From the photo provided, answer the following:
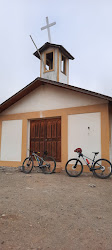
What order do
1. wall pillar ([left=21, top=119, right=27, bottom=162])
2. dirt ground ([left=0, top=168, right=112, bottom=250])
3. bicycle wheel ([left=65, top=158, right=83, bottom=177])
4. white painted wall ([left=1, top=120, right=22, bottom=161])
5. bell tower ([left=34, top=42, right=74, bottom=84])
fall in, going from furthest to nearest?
bell tower ([left=34, top=42, right=74, bottom=84]), white painted wall ([left=1, top=120, right=22, bottom=161]), wall pillar ([left=21, top=119, right=27, bottom=162]), bicycle wheel ([left=65, top=158, right=83, bottom=177]), dirt ground ([left=0, top=168, right=112, bottom=250])

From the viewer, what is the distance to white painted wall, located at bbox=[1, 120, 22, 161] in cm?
927

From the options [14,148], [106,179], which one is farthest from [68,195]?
[14,148]

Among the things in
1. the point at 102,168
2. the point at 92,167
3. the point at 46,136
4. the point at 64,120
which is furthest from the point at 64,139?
the point at 102,168

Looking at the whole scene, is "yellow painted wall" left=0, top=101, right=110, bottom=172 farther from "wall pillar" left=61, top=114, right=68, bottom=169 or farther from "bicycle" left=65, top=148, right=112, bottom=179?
"bicycle" left=65, top=148, right=112, bottom=179

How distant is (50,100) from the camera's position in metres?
8.79

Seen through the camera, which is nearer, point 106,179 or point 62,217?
point 62,217

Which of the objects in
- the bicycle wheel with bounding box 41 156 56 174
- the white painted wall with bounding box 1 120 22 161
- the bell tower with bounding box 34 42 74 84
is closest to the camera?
the bicycle wheel with bounding box 41 156 56 174

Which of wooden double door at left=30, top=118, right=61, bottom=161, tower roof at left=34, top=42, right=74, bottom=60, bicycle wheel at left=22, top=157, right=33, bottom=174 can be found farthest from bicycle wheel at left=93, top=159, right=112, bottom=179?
tower roof at left=34, top=42, right=74, bottom=60

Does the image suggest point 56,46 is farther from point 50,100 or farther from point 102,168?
point 102,168

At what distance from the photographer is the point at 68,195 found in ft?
15.3

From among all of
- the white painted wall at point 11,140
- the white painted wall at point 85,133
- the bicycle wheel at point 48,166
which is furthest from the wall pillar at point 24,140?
the white painted wall at point 85,133

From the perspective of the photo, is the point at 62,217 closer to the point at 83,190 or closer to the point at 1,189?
the point at 83,190

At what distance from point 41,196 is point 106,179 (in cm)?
280

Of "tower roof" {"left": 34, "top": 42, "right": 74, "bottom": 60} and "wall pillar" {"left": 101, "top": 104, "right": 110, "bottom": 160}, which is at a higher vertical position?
"tower roof" {"left": 34, "top": 42, "right": 74, "bottom": 60}
